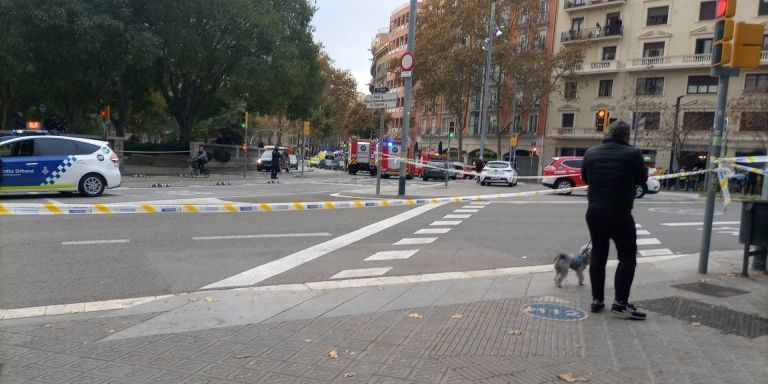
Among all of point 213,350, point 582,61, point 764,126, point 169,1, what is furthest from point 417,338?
point 582,61

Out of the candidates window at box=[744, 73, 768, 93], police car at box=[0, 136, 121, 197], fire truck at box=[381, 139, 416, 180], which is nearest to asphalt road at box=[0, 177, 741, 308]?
police car at box=[0, 136, 121, 197]

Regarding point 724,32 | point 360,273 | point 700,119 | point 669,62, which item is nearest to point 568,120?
point 669,62

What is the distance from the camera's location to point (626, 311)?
5.04 metres

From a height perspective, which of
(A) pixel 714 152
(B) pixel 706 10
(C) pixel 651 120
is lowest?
(A) pixel 714 152

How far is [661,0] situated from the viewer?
4434cm

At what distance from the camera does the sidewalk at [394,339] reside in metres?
3.68

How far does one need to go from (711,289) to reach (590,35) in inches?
1837

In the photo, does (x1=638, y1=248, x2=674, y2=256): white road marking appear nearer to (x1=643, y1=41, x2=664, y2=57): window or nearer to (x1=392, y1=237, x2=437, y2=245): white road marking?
(x1=392, y1=237, x2=437, y2=245): white road marking

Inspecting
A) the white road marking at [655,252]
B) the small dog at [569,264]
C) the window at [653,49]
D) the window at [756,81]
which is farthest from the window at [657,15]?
the small dog at [569,264]

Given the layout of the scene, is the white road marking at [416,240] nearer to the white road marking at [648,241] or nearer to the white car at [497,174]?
the white road marking at [648,241]

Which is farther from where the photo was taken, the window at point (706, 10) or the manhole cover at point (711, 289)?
the window at point (706, 10)

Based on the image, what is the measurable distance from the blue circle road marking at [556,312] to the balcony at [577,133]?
4578 cm

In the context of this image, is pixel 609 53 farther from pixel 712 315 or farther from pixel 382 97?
pixel 712 315

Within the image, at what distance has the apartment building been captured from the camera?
3975 cm
